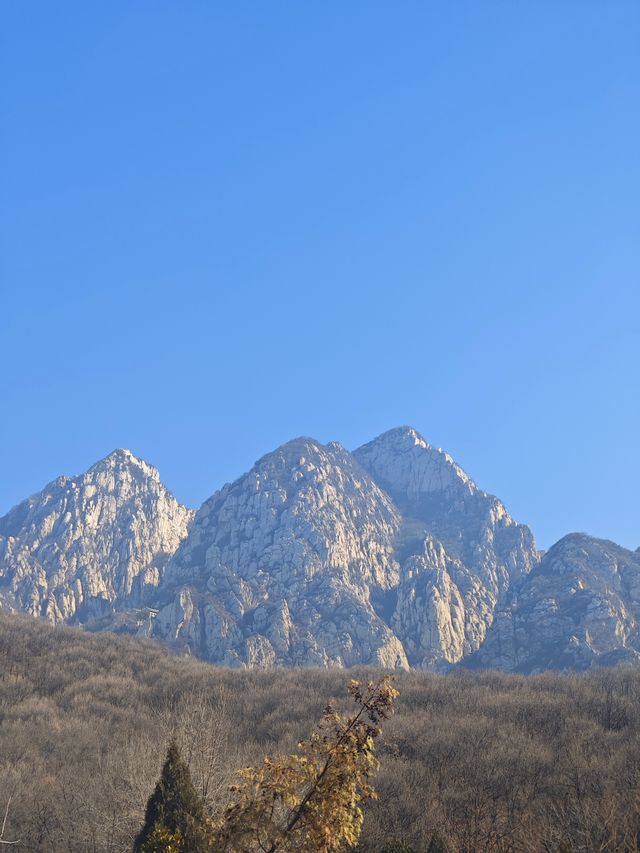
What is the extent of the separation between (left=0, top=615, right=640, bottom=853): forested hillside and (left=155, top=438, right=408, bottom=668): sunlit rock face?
37.2 metres

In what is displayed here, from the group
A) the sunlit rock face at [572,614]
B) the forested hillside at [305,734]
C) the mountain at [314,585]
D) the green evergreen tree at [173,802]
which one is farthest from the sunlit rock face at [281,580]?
the green evergreen tree at [173,802]

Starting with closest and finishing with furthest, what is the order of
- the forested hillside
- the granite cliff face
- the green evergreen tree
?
the green evergreen tree → the forested hillside → the granite cliff face

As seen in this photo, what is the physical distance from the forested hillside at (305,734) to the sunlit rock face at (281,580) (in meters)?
37.2

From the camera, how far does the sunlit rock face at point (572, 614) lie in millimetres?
138375

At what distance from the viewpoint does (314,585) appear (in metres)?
157

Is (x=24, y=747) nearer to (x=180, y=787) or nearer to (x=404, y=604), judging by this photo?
(x=180, y=787)

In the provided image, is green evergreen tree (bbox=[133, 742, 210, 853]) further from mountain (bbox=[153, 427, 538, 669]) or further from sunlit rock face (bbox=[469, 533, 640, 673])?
sunlit rock face (bbox=[469, 533, 640, 673])

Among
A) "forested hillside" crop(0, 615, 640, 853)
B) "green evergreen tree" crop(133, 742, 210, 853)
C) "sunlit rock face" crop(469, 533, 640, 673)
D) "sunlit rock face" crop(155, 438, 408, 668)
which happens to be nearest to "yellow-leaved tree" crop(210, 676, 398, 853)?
"forested hillside" crop(0, 615, 640, 853)

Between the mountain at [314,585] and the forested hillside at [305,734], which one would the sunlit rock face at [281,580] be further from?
the forested hillside at [305,734]

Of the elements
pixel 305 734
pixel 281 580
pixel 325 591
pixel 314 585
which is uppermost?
pixel 281 580

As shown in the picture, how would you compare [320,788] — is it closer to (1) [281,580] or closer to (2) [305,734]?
(2) [305,734]

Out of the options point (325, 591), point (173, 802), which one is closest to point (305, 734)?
point (173, 802)

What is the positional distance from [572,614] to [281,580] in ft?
181

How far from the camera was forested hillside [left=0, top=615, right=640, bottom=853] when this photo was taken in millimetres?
36000
